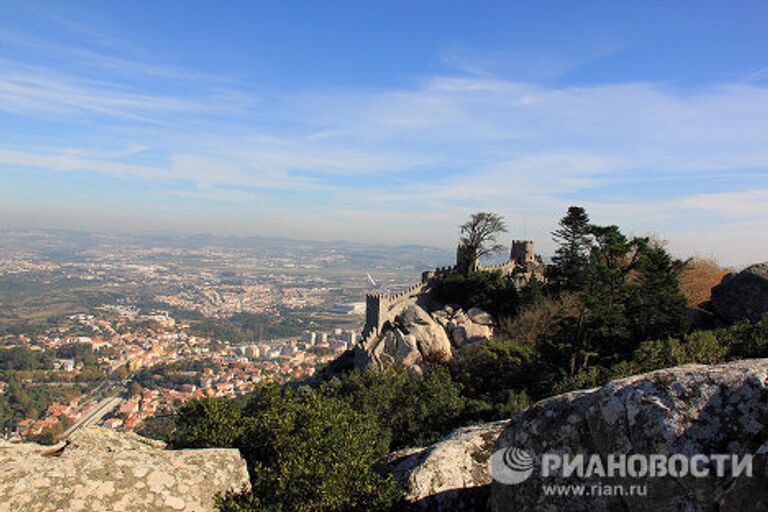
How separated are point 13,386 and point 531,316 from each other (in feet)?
227

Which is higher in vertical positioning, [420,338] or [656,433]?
[656,433]

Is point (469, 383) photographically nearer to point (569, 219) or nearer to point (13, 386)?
point (569, 219)

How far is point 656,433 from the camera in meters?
4.67

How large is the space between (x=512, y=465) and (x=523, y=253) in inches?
1461

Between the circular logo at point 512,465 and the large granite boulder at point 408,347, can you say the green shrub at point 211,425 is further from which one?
the large granite boulder at point 408,347

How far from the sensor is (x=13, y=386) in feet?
208

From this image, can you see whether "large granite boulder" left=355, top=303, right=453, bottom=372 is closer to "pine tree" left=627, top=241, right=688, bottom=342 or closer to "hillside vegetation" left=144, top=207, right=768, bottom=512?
"hillside vegetation" left=144, top=207, right=768, bottom=512

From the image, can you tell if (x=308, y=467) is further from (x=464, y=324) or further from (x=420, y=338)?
(x=464, y=324)

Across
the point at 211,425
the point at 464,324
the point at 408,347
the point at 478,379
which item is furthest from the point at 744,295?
the point at 211,425

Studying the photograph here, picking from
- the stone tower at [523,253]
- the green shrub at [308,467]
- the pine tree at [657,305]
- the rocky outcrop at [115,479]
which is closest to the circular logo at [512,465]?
the green shrub at [308,467]

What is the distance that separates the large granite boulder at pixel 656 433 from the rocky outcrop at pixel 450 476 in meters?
1.21

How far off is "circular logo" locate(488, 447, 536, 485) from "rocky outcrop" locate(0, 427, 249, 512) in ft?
12.2

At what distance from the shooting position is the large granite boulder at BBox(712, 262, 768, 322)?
20719mm

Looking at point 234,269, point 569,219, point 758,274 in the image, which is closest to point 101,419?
point 569,219
